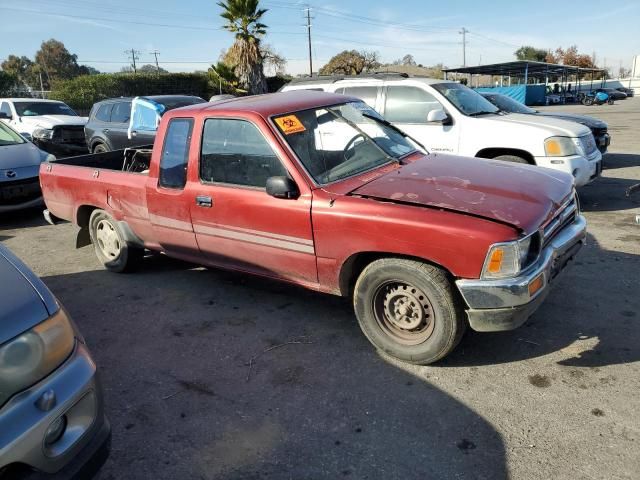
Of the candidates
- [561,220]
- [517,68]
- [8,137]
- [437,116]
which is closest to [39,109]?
[8,137]

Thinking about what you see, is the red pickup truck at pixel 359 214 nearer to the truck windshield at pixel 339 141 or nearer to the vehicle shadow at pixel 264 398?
the truck windshield at pixel 339 141

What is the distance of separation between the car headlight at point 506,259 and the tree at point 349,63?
43828 mm

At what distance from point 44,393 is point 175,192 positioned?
2.61 m

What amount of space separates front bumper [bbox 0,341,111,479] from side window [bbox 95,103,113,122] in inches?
430

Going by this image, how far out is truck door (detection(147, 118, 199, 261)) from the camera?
13.8 ft

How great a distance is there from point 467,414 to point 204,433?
152 cm

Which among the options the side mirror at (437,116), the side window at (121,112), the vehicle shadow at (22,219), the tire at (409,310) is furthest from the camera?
the side window at (121,112)

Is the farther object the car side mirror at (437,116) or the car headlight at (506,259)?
the car side mirror at (437,116)

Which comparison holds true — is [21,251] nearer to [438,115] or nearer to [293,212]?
[293,212]

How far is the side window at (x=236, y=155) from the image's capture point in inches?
148

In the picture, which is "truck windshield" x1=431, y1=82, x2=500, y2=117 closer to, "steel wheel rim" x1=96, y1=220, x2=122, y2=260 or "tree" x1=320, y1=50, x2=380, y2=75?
"steel wheel rim" x1=96, y1=220, x2=122, y2=260

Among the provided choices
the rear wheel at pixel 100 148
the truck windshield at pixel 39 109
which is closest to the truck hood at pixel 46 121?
the truck windshield at pixel 39 109

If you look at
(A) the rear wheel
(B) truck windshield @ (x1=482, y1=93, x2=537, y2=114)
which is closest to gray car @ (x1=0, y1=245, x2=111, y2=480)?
(B) truck windshield @ (x1=482, y1=93, x2=537, y2=114)

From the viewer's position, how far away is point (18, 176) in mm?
7695
